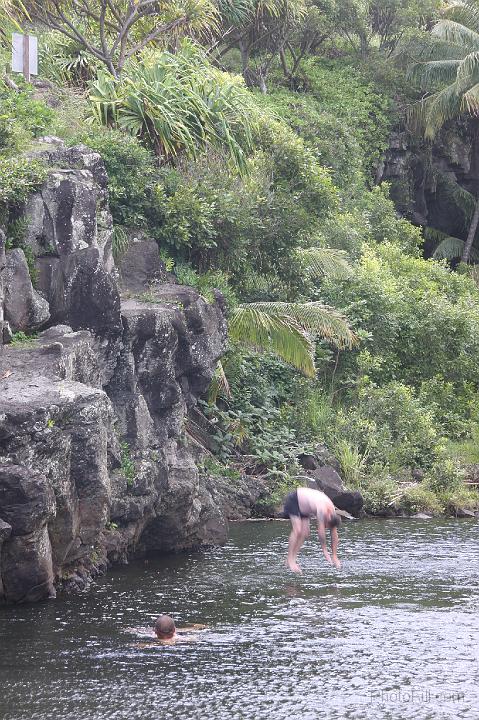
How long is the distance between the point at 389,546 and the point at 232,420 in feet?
19.5

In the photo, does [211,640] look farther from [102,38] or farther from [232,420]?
[102,38]

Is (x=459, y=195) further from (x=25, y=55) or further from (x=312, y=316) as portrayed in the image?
(x=25, y=55)

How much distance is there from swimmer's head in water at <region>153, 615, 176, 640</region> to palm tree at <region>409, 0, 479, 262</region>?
29.2 meters

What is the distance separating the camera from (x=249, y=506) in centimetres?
2409

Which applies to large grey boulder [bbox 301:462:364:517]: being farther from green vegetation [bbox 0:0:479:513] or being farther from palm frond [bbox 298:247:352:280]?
palm frond [bbox 298:247:352:280]

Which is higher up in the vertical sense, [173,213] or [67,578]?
[173,213]

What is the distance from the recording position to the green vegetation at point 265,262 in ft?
77.0

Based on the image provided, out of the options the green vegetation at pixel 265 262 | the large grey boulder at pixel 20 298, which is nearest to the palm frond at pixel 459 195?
the green vegetation at pixel 265 262

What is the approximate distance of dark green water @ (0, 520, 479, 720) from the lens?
11.2 metres

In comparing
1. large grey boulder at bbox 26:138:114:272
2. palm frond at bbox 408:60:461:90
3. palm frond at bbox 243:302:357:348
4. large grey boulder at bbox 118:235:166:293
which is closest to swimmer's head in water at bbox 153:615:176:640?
large grey boulder at bbox 26:138:114:272

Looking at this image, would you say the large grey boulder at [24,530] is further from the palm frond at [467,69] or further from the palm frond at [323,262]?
the palm frond at [467,69]

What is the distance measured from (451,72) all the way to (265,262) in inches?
674

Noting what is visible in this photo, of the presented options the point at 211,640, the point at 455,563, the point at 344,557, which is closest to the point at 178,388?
the point at 344,557

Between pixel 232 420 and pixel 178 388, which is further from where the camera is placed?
pixel 232 420
